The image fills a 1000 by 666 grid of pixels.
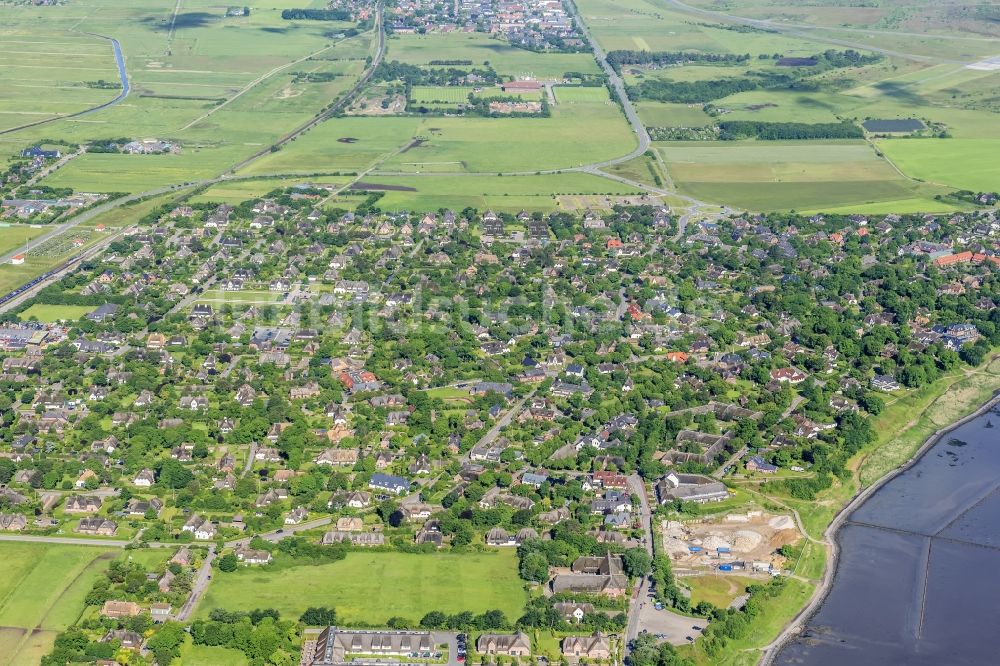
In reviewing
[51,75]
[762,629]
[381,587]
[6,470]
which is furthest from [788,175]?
[51,75]

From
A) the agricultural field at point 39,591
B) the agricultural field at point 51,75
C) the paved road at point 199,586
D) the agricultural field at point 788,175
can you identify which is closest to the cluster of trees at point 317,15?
the agricultural field at point 51,75

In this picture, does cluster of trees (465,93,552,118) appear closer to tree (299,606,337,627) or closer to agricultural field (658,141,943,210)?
agricultural field (658,141,943,210)

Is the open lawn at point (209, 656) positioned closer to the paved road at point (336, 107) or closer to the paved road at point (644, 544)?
the paved road at point (644, 544)

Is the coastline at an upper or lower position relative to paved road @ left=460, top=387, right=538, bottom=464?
lower

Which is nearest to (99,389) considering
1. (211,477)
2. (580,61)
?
(211,477)

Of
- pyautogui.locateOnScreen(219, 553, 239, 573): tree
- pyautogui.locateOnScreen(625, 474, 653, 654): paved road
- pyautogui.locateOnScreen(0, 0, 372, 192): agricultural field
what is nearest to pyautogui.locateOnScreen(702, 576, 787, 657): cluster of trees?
pyautogui.locateOnScreen(625, 474, 653, 654): paved road

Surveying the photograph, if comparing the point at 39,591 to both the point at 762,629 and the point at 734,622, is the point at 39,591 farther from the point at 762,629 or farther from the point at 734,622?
the point at 762,629
